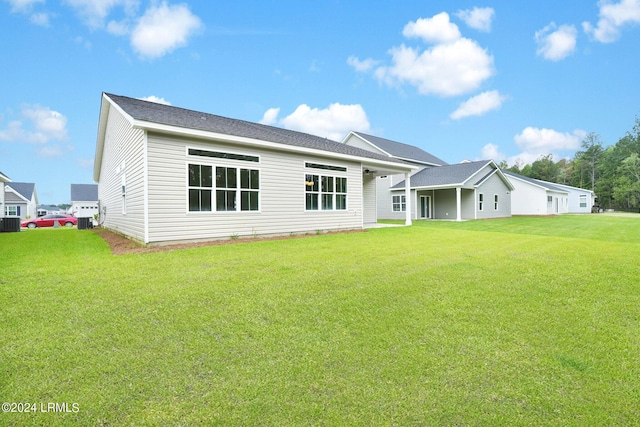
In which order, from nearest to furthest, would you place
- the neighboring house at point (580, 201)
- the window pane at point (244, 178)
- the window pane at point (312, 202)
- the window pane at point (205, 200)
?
the window pane at point (205, 200) < the window pane at point (244, 178) < the window pane at point (312, 202) < the neighboring house at point (580, 201)

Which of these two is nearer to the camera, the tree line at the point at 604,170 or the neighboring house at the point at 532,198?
the neighboring house at the point at 532,198

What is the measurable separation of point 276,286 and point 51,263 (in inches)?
202

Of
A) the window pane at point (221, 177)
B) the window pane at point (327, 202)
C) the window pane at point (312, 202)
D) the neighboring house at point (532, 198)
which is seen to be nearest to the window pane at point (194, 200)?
the window pane at point (221, 177)

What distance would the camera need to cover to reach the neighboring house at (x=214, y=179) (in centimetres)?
871

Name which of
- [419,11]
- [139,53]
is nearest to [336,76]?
[419,11]

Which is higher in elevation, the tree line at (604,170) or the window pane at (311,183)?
the tree line at (604,170)

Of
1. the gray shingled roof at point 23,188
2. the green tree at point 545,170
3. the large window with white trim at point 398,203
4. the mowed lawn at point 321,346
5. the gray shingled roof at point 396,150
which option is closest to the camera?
the mowed lawn at point 321,346

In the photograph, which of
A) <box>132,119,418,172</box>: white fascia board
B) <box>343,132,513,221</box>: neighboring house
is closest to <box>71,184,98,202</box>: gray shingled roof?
<box>343,132,513,221</box>: neighboring house


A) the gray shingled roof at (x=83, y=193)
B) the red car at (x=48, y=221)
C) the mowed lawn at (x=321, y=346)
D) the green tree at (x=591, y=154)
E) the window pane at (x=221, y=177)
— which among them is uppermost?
the green tree at (x=591, y=154)

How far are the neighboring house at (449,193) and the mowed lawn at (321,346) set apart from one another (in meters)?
18.8

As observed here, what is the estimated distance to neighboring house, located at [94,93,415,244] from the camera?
8.71 metres

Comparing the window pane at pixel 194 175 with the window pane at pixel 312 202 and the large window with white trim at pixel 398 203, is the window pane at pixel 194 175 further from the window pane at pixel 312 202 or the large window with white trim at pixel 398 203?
the large window with white trim at pixel 398 203

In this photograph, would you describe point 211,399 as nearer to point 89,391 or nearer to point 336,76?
point 89,391

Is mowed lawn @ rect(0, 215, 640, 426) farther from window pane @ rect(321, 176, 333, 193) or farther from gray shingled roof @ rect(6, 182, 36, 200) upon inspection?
gray shingled roof @ rect(6, 182, 36, 200)
